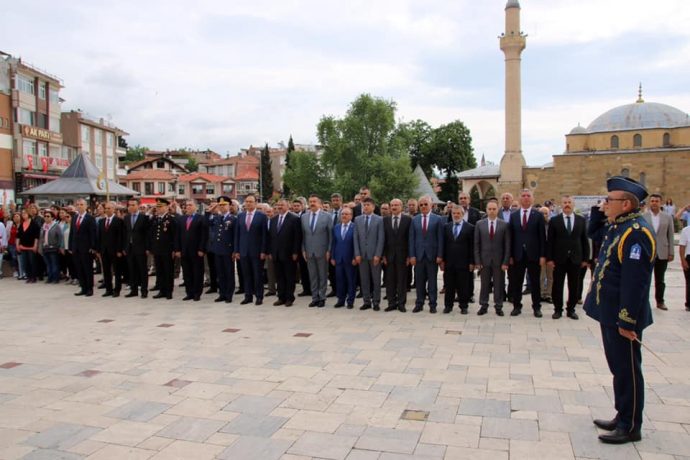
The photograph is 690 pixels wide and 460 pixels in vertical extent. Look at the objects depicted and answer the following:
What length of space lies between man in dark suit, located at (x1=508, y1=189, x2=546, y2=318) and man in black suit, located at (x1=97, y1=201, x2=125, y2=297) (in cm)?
770

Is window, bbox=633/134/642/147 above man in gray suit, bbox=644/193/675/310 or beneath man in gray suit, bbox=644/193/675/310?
above

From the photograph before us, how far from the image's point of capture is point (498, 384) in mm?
5223

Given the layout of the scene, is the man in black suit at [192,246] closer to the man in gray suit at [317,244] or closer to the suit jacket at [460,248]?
the man in gray suit at [317,244]

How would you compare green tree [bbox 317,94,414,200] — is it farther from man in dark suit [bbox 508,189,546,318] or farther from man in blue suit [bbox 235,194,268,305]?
man in dark suit [bbox 508,189,546,318]

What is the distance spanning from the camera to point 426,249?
9.06 m

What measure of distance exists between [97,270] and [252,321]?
7.99 m

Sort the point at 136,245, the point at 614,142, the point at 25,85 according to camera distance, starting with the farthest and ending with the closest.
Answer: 1. the point at 614,142
2. the point at 25,85
3. the point at 136,245

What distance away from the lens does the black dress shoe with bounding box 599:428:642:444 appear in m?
3.84

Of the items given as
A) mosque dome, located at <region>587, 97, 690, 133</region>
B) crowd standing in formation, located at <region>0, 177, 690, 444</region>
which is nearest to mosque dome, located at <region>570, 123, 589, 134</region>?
mosque dome, located at <region>587, 97, 690, 133</region>

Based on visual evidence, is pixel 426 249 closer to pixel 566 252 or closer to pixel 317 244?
pixel 317 244

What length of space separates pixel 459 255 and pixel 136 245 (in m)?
6.35

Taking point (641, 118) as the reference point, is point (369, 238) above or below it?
below

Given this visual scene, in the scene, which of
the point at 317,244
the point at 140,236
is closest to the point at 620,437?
the point at 317,244

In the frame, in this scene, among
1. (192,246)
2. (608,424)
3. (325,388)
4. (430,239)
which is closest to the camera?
(608,424)
